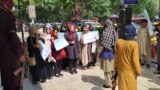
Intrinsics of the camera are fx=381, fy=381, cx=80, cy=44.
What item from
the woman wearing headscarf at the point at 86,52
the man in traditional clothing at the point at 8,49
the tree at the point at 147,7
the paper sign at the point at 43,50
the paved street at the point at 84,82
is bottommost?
the tree at the point at 147,7

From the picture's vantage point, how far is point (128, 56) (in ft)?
24.0

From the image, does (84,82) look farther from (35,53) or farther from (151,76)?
(151,76)

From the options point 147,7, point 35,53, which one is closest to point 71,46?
point 35,53

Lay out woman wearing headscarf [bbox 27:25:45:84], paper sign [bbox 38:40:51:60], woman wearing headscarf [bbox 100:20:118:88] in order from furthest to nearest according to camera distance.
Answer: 1. paper sign [bbox 38:40:51:60]
2. woman wearing headscarf [bbox 27:25:45:84]
3. woman wearing headscarf [bbox 100:20:118:88]

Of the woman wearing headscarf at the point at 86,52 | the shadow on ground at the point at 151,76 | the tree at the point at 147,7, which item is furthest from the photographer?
the tree at the point at 147,7

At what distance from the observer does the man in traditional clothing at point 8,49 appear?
5.12 m

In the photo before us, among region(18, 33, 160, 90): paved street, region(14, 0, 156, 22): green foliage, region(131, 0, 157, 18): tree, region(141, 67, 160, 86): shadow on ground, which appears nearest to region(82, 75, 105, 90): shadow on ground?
region(18, 33, 160, 90): paved street

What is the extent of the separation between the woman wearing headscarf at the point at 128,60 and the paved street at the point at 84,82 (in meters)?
2.85

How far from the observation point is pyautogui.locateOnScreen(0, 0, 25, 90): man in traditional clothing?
5.12 metres

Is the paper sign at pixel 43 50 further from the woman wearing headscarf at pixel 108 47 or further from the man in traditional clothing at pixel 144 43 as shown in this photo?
the man in traditional clothing at pixel 144 43

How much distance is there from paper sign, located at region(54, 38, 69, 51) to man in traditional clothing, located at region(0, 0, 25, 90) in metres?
6.66

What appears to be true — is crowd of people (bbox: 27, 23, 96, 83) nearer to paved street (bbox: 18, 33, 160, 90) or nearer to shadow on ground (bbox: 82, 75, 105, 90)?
paved street (bbox: 18, 33, 160, 90)

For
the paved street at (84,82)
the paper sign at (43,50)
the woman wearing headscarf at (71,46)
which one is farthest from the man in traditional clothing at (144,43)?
the paper sign at (43,50)

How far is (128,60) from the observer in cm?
738
